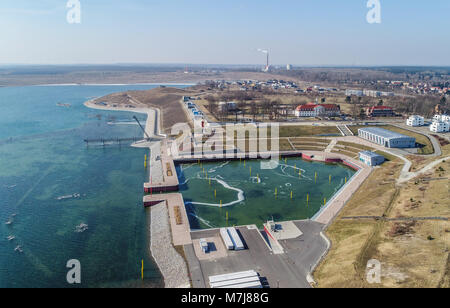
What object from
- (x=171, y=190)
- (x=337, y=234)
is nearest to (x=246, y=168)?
(x=171, y=190)

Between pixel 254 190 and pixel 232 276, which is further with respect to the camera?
pixel 254 190

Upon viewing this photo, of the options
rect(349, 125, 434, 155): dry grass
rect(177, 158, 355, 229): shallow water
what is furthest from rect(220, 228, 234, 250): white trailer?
rect(349, 125, 434, 155): dry grass

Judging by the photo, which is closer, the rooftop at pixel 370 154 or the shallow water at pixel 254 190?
the shallow water at pixel 254 190

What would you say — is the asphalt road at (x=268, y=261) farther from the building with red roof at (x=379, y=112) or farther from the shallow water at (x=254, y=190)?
the building with red roof at (x=379, y=112)

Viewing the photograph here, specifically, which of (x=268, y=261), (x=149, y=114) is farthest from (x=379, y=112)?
(x=268, y=261)

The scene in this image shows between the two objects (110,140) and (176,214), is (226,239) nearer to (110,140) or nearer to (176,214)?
(176,214)

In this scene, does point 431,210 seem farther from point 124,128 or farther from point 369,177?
point 124,128

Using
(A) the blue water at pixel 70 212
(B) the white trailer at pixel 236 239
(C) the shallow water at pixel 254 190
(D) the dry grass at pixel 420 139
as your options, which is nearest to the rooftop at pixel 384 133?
(D) the dry grass at pixel 420 139

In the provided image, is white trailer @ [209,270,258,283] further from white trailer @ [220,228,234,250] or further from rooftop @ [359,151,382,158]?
rooftop @ [359,151,382,158]
